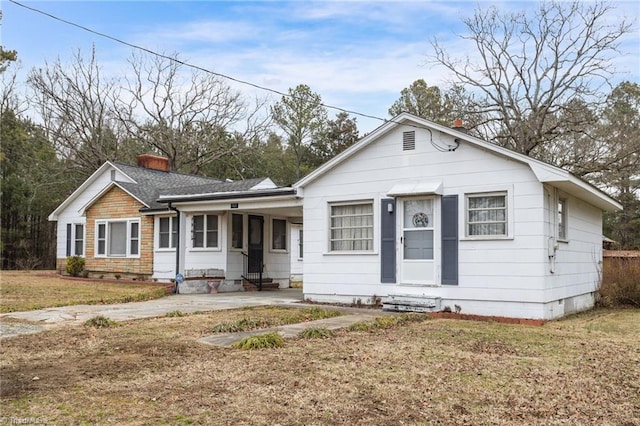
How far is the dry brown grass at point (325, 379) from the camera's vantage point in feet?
14.7

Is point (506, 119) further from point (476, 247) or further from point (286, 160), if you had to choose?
point (476, 247)

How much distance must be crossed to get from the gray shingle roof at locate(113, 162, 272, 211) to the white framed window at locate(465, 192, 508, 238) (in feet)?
29.2

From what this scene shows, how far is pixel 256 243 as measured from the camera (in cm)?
1834

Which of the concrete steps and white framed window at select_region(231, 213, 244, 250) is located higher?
white framed window at select_region(231, 213, 244, 250)

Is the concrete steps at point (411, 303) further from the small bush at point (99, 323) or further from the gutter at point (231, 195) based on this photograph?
the small bush at point (99, 323)

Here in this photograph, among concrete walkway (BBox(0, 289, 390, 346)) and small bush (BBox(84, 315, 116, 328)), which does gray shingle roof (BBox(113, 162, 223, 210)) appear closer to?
concrete walkway (BBox(0, 289, 390, 346))

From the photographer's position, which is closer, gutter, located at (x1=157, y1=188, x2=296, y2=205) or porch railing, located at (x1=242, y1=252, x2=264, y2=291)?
gutter, located at (x1=157, y1=188, x2=296, y2=205)

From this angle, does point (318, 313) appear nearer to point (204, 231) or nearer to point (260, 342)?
point (260, 342)

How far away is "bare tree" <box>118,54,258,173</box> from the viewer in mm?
36344

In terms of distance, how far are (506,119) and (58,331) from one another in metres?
26.5

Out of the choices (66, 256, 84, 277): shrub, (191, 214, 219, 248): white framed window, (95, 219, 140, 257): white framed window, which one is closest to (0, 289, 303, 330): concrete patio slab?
(191, 214, 219, 248): white framed window

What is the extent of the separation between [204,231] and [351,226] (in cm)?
631

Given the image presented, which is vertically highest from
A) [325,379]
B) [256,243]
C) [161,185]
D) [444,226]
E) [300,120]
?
[300,120]

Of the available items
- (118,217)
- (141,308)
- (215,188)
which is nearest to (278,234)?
(215,188)
